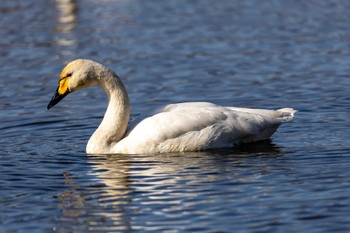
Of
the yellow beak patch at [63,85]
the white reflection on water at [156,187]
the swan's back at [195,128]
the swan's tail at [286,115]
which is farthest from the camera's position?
the swan's tail at [286,115]

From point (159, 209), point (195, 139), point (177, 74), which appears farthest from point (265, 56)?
point (159, 209)

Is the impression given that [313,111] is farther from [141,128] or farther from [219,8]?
[219,8]

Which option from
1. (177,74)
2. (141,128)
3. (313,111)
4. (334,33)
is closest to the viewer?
(141,128)

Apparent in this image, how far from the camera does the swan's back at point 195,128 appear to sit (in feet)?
41.5

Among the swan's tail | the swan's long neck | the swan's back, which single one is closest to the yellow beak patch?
the swan's long neck

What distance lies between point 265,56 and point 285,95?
11.7 ft

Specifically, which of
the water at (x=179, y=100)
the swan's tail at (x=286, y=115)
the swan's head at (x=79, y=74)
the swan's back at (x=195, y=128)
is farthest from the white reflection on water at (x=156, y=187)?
the swan's head at (x=79, y=74)

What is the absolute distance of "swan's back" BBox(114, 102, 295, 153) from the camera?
498 inches

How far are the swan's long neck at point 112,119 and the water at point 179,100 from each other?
32 centimetres

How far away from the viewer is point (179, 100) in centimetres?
1631

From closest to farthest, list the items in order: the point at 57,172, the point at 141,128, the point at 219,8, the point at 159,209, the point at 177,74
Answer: the point at 159,209, the point at 57,172, the point at 141,128, the point at 177,74, the point at 219,8

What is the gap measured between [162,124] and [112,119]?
73 cm

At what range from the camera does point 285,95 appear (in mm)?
16219

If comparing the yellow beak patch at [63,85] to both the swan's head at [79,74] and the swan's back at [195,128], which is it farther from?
the swan's back at [195,128]
